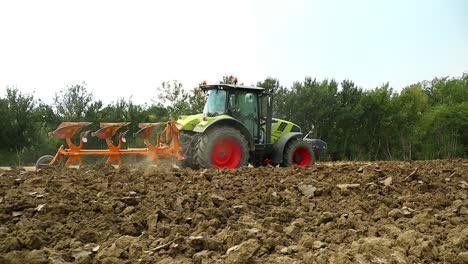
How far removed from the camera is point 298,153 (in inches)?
441

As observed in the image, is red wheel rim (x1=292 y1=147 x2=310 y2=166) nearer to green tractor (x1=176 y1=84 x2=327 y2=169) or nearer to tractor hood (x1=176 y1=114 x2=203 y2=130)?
green tractor (x1=176 y1=84 x2=327 y2=169)

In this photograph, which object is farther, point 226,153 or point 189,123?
point 189,123

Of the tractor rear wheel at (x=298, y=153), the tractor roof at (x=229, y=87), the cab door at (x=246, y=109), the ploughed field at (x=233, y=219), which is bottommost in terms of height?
the ploughed field at (x=233, y=219)

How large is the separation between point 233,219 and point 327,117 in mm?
24640

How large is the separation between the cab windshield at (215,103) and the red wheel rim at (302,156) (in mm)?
2151

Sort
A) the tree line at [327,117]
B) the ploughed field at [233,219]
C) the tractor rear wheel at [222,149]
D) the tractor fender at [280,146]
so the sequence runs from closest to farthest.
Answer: the ploughed field at [233,219] → the tractor rear wheel at [222,149] → the tractor fender at [280,146] → the tree line at [327,117]

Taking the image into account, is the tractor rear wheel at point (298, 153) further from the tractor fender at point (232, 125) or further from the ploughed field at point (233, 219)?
the ploughed field at point (233, 219)

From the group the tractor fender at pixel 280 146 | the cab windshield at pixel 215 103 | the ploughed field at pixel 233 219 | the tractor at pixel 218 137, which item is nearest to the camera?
the ploughed field at pixel 233 219

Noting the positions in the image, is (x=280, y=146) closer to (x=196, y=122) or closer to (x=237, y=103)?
(x=237, y=103)

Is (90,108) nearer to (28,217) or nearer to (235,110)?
(235,110)

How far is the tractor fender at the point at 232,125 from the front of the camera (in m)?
9.44

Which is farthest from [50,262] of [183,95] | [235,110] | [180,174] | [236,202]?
[183,95]

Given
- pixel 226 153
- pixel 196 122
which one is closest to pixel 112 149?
pixel 196 122

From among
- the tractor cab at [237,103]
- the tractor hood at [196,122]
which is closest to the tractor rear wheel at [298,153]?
the tractor cab at [237,103]
